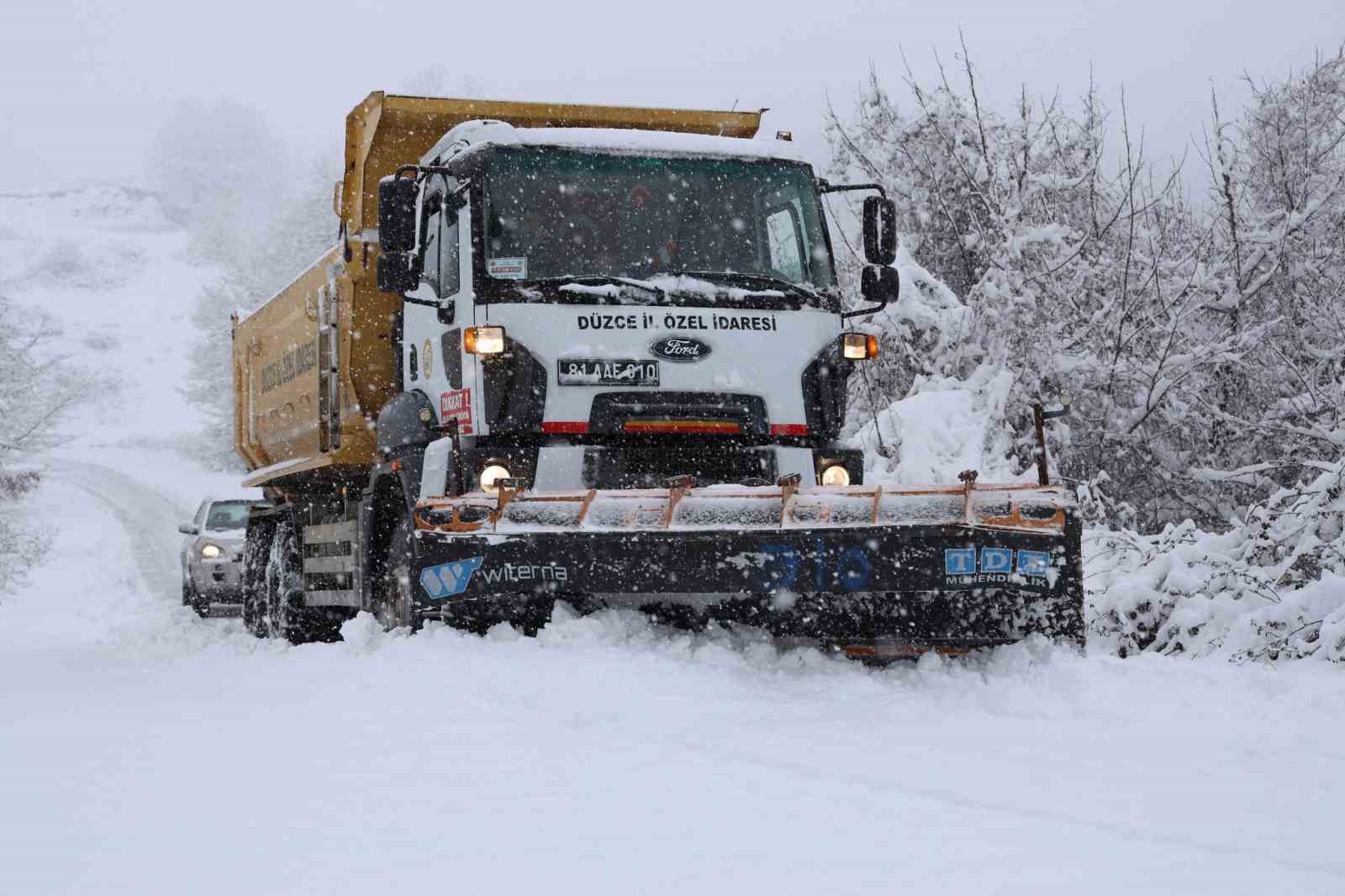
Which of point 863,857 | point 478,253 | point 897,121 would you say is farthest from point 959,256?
point 863,857

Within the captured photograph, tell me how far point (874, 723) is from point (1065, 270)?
7.31 metres

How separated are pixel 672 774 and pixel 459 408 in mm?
3447

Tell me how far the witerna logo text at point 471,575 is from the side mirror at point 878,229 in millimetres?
2759

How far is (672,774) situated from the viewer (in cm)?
449

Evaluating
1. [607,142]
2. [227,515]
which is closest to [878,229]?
[607,142]

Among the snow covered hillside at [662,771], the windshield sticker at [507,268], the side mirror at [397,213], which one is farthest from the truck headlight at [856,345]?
the side mirror at [397,213]

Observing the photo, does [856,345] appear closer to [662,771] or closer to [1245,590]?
[1245,590]

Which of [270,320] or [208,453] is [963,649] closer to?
[270,320]

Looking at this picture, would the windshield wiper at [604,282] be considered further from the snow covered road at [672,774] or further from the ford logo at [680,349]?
the snow covered road at [672,774]

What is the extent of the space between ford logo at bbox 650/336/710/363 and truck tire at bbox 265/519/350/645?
4.98 metres

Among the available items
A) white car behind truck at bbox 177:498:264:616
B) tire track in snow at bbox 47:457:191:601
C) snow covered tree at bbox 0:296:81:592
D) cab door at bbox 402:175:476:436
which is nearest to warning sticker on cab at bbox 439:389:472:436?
cab door at bbox 402:175:476:436

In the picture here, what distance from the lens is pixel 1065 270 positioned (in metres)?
11.9

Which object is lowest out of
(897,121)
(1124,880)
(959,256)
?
(1124,880)

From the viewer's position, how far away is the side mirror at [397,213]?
7.45 metres
